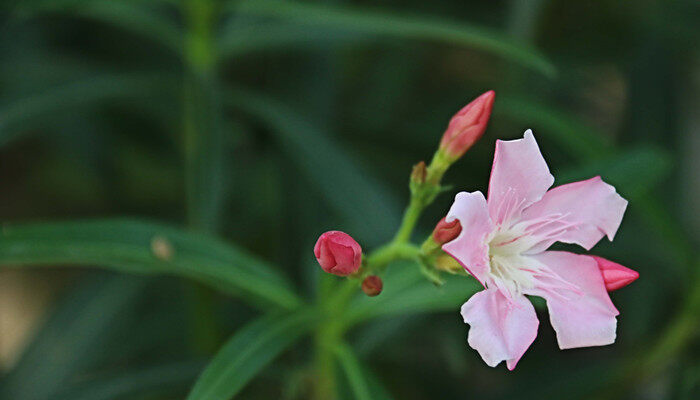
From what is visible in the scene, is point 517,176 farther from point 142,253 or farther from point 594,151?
point 594,151

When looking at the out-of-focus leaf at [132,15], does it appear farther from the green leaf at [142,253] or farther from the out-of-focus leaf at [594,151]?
the out-of-focus leaf at [594,151]

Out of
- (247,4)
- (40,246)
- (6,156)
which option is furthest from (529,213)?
(6,156)

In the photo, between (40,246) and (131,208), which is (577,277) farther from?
(131,208)

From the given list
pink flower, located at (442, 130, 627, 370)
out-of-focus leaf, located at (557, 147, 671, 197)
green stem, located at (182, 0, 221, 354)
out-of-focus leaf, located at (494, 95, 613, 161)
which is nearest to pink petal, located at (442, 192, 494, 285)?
pink flower, located at (442, 130, 627, 370)

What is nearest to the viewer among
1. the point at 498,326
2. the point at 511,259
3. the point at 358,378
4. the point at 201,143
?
the point at 498,326

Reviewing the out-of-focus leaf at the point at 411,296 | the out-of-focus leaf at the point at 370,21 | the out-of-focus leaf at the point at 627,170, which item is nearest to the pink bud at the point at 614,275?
the out-of-focus leaf at the point at 411,296

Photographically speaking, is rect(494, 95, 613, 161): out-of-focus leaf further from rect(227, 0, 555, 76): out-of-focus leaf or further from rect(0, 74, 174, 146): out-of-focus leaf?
rect(0, 74, 174, 146): out-of-focus leaf

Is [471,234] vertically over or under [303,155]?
under

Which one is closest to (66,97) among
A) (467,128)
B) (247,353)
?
(247,353)
